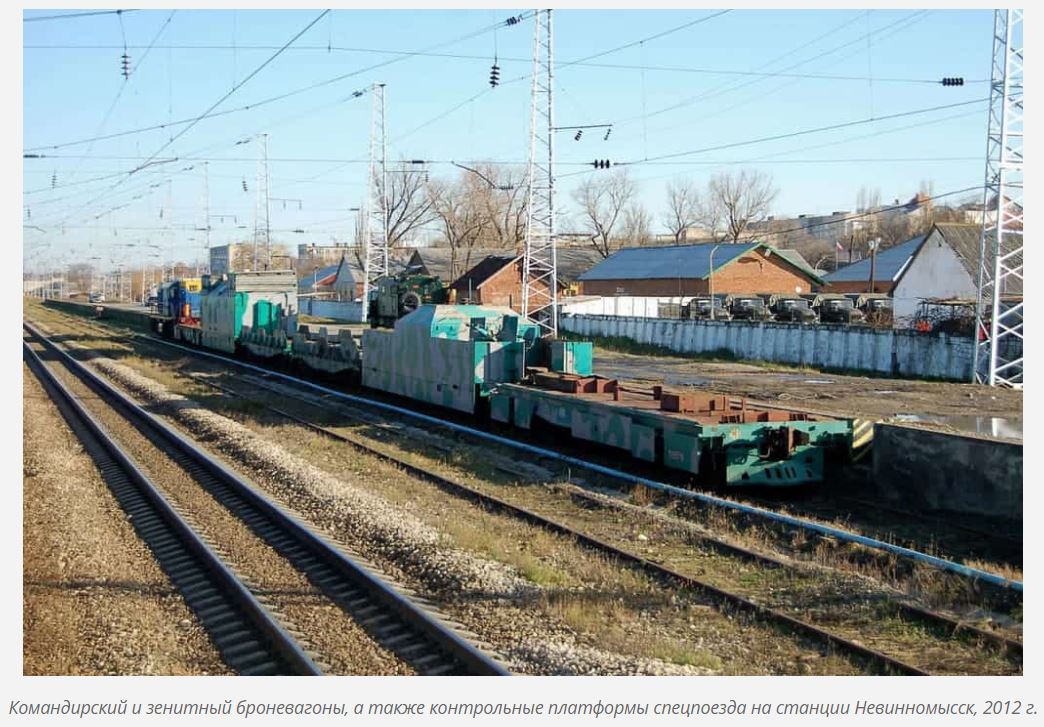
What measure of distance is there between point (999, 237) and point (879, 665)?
19.5 meters

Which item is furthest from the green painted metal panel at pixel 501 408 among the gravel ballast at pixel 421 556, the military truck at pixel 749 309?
the military truck at pixel 749 309

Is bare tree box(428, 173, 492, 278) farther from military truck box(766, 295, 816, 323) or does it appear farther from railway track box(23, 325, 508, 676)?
railway track box(23, 325, 508, 676)

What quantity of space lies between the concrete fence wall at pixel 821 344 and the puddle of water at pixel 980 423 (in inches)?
409

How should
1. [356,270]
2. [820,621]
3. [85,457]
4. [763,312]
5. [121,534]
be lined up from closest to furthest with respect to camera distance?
[820,621] → [121,534] → [85,457] → [763,312] → [356,270]

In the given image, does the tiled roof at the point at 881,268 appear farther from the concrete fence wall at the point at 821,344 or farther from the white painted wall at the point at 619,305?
the concrete fence wall at the point at 821,344

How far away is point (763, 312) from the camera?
48.3 meters

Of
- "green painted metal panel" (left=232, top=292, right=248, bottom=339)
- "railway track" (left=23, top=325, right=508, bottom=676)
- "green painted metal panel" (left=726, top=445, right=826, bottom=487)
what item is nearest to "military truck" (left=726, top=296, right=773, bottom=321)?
"green painted metal panel" (left=232, top=292, right=248, bottom=339)

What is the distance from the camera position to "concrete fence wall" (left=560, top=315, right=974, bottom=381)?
1128 inches

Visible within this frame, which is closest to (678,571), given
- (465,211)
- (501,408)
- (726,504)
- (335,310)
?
(726,504)

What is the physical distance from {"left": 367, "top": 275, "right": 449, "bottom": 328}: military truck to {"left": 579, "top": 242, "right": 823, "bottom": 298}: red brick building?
26.4m

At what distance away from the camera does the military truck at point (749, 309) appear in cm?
4819

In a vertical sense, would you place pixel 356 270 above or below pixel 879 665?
above

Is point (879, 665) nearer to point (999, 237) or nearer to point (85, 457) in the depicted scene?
point (85, 457)

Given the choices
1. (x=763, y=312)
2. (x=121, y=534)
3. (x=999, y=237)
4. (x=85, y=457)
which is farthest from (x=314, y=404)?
(x=763, y=312)
